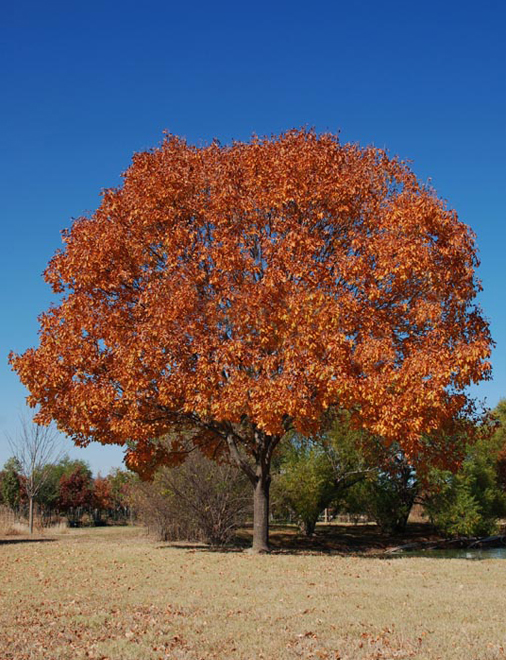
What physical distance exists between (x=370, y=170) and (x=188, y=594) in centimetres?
1167

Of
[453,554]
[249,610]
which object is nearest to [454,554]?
[453,554]

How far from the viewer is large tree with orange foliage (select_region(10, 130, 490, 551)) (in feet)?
44.8

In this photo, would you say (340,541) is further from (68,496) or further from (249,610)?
(68,496)

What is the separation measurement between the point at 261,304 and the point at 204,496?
8.33 metres

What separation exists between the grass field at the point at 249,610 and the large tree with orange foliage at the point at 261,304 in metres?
3.12

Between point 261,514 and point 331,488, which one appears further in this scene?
point 331,488

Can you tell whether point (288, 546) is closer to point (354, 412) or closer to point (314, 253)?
point (354, 412)

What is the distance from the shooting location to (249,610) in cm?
858

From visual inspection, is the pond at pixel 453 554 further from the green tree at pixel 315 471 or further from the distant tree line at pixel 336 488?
the green tree at pixel 315 471

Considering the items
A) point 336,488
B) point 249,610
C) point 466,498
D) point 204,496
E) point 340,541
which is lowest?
point 340,541

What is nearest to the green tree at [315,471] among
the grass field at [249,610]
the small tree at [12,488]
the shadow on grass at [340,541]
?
the shadow on grass at [340,541]

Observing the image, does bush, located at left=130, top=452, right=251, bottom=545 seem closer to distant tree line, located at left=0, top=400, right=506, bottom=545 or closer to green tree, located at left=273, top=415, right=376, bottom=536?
distant tree line, located at left=0, top=400, right=506, bottom=545

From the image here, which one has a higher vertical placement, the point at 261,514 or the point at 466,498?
the point at 261,514

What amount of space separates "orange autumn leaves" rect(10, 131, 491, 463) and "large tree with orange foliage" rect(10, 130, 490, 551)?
0.15 ft
